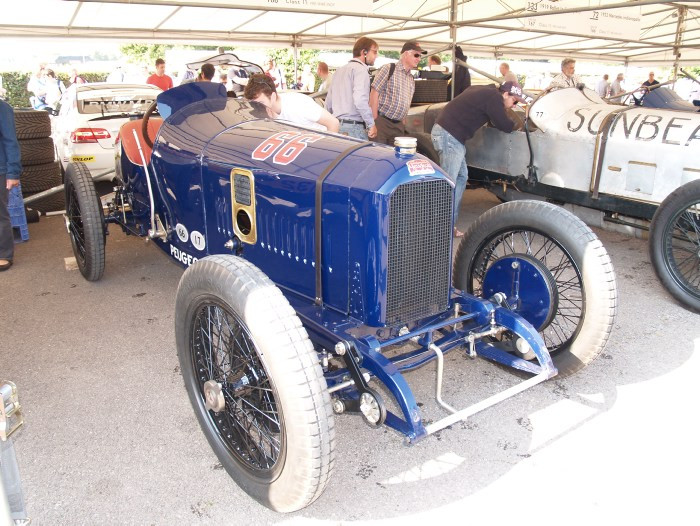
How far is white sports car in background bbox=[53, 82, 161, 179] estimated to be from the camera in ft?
22.5

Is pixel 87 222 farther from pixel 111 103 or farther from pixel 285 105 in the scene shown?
pixel 111 103

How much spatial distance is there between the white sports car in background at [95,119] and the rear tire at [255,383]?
14.5 ft

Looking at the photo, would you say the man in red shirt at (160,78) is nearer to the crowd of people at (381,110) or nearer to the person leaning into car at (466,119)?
the crowd of people at (381,110)

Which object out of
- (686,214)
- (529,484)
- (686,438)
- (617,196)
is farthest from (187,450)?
(617,196)

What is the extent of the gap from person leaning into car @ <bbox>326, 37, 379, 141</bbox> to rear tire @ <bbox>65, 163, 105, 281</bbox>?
242 cm

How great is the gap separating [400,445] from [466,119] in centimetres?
351

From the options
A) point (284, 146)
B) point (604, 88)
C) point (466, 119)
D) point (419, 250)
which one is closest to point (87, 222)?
point (284, 146)

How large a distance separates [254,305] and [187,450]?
998 mm

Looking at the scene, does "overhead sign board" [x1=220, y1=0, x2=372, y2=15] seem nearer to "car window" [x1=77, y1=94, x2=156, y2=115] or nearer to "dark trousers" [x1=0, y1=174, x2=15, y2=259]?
"car window" [x1=77, y1=94, x2=156, y2=115]

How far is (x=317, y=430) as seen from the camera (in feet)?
6.34

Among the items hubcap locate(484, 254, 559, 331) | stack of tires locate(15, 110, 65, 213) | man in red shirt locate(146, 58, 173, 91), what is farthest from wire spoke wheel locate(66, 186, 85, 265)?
man in red shirt locate(146, 58, 173, 91)

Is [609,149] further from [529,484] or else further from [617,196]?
[529,484]

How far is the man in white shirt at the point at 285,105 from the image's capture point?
12.3ft

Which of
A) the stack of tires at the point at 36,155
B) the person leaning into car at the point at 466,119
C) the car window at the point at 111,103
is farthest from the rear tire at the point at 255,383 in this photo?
the car window at the point at 111,103
